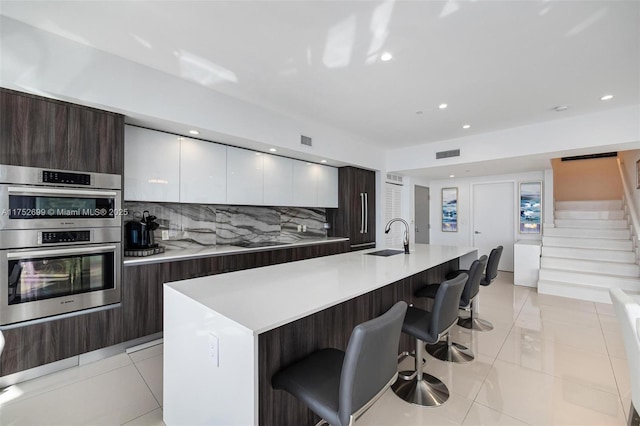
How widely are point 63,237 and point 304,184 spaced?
9.95ft

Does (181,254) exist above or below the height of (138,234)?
below

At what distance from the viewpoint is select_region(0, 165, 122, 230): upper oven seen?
6.73 ft

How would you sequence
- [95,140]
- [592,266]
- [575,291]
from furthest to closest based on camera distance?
[592,266]
[575,291]
[95,140]

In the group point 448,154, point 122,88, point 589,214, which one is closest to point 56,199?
point 122,88

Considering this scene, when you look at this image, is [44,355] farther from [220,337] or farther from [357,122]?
[357,122]

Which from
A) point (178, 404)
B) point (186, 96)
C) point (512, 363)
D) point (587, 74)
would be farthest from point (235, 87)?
point (512, 363)

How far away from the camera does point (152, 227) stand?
119 inches

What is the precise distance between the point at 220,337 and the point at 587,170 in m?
9.25

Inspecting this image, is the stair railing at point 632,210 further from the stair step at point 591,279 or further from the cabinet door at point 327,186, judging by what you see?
the cabinet door at point 327,186

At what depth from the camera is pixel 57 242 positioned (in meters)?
2.26

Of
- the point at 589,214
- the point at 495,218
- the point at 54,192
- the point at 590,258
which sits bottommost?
the point at 590,258

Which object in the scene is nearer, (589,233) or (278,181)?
(278,181)

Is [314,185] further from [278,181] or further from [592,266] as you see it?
[592,266]

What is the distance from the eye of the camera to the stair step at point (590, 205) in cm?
608
